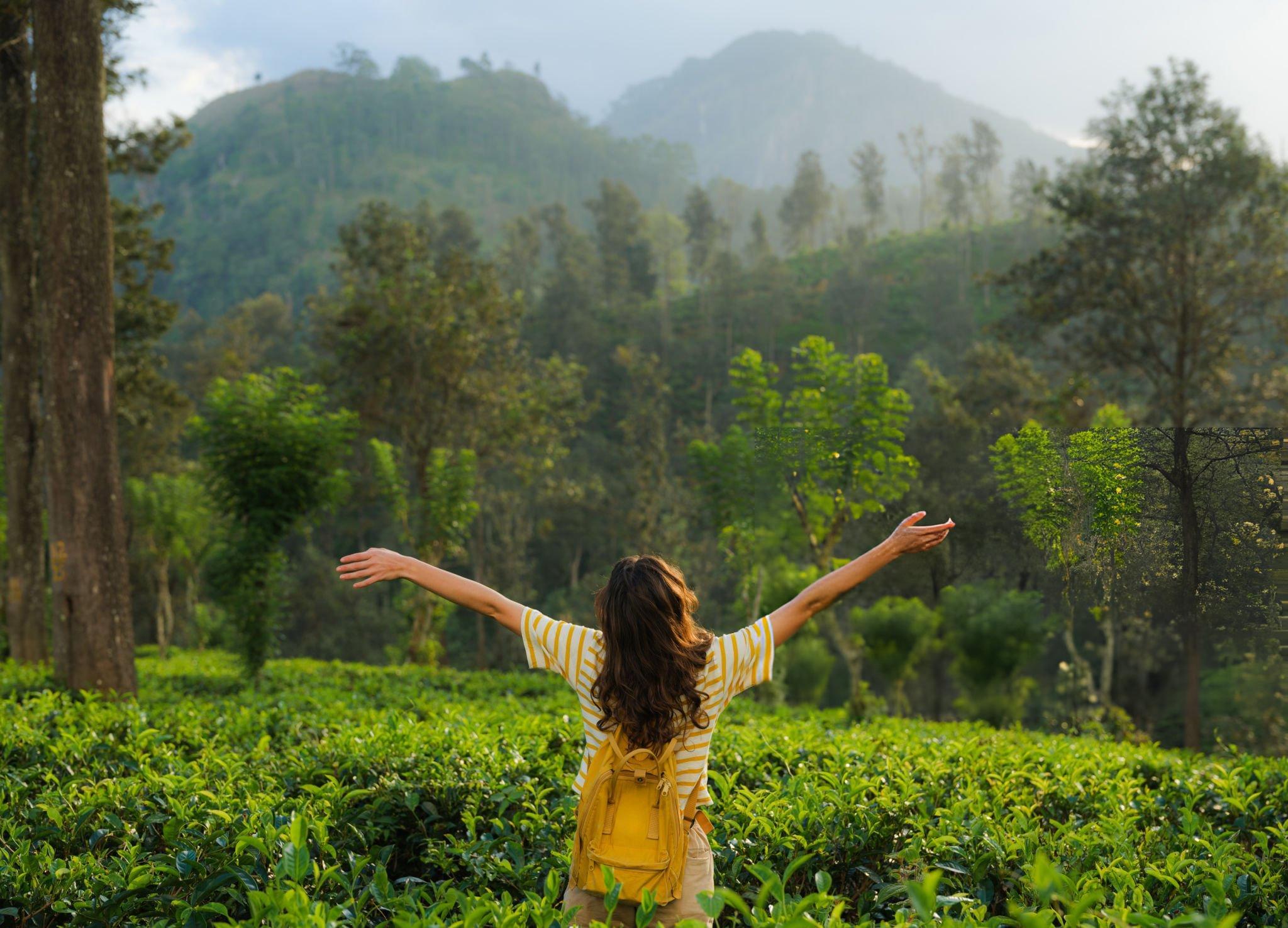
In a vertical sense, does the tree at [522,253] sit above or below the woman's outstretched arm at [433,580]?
above

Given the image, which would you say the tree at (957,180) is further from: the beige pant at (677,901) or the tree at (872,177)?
the beige pant at (677,901)

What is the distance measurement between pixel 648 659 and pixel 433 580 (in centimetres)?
68

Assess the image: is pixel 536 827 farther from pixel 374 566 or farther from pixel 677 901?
pixel 374 566

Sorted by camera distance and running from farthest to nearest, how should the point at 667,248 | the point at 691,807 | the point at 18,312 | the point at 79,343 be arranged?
the point at 667,248 → the point at 18,312 → the point at 79,343 → the point at 691,807

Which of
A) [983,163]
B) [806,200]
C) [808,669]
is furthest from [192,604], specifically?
[983,163]

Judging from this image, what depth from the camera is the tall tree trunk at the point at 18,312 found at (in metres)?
8.19

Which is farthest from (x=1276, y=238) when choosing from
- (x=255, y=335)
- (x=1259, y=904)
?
(x=255, y=335)

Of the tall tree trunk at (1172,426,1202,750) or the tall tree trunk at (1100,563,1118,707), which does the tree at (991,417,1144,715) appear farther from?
the tall tree trunk at (1172,426,1202,750)

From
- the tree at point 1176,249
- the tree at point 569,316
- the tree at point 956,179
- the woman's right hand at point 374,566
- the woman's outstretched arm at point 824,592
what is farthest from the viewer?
the tree at point 956,179

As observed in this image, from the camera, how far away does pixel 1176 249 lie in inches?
461

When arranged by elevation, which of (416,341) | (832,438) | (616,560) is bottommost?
(616,560)

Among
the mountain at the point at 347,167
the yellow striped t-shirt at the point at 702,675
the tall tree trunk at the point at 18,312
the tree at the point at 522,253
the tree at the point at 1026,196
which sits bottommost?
the yellow striped t-shirt at the point at 702,675

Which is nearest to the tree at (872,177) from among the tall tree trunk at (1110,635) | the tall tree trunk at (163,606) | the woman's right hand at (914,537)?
the tall tree trunk at (1110,635)

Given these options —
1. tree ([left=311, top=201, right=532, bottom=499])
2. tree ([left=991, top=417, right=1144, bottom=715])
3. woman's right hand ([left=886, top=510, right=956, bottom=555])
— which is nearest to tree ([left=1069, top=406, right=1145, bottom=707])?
tree ([left=991, top=417, right=1144, bottom=715])
